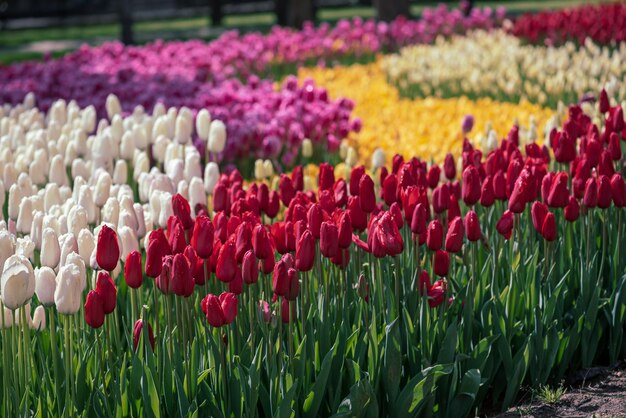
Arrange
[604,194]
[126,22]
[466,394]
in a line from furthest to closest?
[126,22] → [604,194] → [466,394]

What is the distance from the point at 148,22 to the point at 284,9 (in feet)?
20.8

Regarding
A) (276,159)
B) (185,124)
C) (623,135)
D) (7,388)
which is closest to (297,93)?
(276,159)

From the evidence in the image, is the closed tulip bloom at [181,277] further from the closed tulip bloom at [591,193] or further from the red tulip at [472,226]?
the closed tulip bloom at [591,193]

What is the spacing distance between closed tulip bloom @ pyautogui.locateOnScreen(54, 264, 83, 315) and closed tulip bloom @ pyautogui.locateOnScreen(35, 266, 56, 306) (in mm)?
74

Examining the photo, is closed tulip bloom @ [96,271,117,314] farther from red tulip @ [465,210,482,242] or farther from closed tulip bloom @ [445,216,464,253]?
red tulip @ [465,210,482,242]

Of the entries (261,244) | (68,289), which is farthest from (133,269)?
(261,244)

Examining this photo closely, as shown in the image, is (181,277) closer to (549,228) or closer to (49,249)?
(49,249)

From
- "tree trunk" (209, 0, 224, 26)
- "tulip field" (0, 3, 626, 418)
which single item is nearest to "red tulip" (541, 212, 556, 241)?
"tulip field" (0, 3, 626, 418)

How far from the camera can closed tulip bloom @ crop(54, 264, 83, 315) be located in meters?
3.13

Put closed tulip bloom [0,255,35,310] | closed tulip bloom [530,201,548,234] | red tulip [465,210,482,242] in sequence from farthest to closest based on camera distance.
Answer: closed tulip bloom [530,201,548,234]
red tulip [465,210,482,242]
closed tulip bloom [0,255,35,310]

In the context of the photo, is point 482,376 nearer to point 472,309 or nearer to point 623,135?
point 472,309

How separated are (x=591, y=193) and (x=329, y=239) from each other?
1.23m

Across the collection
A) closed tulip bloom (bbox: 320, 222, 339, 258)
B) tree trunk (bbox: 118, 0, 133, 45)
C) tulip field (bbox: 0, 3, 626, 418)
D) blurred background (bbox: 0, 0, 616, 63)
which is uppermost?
closed tulip bloom (bbox: 320, 222, 339, 258)

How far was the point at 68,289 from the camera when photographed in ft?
10.3
